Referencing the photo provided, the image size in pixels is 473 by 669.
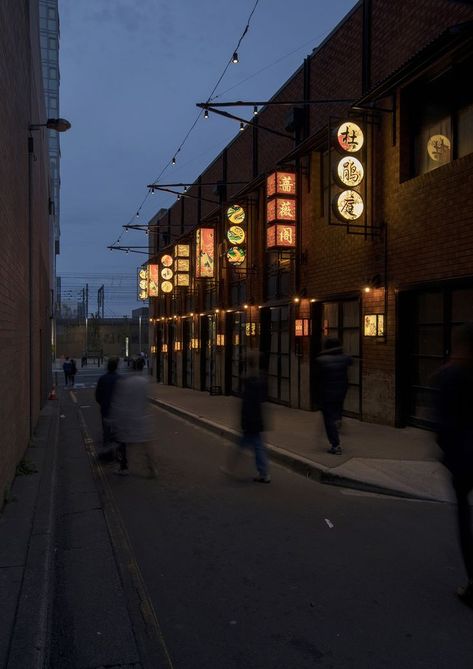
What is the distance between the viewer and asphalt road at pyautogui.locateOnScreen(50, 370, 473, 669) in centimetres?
361

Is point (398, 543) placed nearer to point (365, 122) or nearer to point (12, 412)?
point (12, 412)

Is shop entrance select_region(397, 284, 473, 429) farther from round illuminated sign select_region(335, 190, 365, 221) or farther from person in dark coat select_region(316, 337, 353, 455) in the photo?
person in dark coat select_region(316, 337, 353, 455)

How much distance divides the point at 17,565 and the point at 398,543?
131 inches

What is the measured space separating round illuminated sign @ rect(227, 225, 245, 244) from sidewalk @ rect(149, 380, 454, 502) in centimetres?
739

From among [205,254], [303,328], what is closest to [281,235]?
[303,328]

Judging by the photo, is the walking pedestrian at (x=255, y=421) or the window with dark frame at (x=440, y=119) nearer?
the walking pedestrian at (x=255, y=421)

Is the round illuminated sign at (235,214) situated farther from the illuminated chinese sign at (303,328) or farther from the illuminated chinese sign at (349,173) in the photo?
the illuminated chinese sign at (349,173)

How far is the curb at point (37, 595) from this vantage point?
3.37m

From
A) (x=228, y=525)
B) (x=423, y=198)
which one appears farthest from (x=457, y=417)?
(x=423, y=198)

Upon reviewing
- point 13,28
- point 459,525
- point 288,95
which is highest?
point 288,95

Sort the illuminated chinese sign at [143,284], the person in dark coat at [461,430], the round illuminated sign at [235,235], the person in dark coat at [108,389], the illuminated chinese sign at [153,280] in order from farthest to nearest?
the illuminated chinese sign at [143,284]
the illuminated chinese sign at [153,280]
the round illuminated sign at [235,235]
the person in dark coat at [108,389]
the person in dark coat at [461,430]

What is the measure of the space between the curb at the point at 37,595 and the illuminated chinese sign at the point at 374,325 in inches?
284

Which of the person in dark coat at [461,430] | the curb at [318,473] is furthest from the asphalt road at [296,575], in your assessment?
the person in dark coat at [461,430]

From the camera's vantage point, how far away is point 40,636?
3.58 metres
